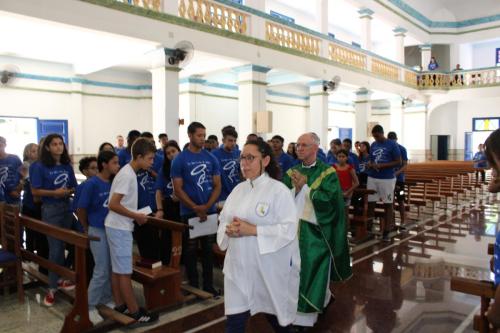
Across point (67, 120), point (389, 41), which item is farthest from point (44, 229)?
point (389, 41)

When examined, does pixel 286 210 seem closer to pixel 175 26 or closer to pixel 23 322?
pixel 23 322

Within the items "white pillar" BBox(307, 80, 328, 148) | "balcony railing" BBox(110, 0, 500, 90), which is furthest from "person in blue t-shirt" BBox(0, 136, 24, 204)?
"white pillar" BBox(307, 80, 328, 148)

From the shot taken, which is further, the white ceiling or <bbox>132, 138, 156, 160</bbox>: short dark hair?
the white ceiling

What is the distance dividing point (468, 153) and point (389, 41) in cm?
754

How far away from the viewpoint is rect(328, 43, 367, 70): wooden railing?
13422 millimetres

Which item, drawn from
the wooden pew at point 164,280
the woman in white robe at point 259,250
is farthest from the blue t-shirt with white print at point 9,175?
the woman in white robe at point 259,250

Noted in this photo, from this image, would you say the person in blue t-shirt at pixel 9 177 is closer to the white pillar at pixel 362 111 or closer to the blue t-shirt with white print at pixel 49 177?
the blue t-shirt with white print at pixel 49 177

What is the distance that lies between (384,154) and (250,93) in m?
4.56

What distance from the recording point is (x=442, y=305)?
157 inches

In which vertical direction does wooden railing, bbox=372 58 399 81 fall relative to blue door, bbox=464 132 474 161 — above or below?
above

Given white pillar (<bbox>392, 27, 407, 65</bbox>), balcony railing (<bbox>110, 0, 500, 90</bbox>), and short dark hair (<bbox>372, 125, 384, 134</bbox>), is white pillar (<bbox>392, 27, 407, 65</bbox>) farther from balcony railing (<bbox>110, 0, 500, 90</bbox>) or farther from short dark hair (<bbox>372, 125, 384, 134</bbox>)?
short dark hair (<bbox>372, 125, 384, 134</bbox>)

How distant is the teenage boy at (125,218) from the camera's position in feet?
10.8

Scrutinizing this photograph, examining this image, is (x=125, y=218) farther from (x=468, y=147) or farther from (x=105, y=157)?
(x=468, y=147)

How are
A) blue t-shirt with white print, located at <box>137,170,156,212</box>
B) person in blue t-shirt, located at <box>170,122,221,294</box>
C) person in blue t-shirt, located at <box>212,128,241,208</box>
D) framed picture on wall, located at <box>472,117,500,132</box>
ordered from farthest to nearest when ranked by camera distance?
framed picture on wall, located at <box>472,117,500,132</box>, person in blue t-shirt, located at <box>212,128,241,208</box>, blue t-shirt with white print, located at <box>137,170,156,212</box>, person in blue t-shirt, located at <box>170,122,221,294</box>
